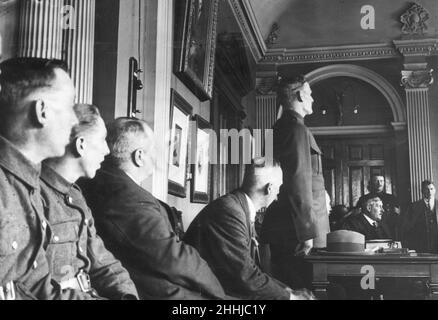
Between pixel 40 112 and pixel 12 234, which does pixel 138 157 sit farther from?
pixel 12 234

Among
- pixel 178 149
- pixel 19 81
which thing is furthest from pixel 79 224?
pixel 178 149

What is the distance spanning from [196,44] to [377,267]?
4.74 feet

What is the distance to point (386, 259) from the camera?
2.18 meters

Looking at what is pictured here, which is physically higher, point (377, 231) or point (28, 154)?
point (28, 154)

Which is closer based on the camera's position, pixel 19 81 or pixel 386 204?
pixel 19 81

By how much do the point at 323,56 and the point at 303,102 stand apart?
30cm

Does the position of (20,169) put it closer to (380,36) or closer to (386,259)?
(386,259)

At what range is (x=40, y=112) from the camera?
1.65m

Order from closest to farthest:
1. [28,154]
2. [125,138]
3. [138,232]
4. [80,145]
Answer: [28,154] → [80,145] → [138,232] → [125,138]

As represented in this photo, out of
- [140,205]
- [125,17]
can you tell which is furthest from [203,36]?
[140,205]

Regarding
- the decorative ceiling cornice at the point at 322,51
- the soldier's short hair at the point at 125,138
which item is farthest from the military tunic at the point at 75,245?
the decorative ceiling cornice at the point at 322,51

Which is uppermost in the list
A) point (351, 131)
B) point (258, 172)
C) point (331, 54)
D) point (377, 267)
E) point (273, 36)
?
point (273, 36)

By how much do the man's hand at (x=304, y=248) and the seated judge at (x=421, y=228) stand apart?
0.43 metres

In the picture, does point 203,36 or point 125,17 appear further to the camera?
point 203,36
